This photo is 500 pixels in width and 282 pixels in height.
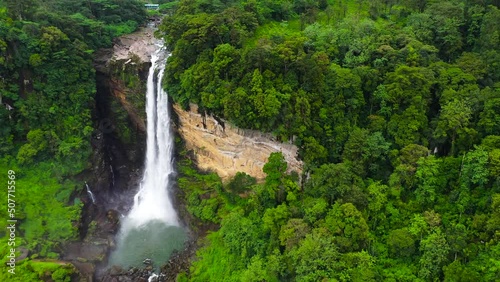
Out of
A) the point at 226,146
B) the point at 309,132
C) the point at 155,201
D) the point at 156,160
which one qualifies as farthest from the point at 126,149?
the point at 309,132

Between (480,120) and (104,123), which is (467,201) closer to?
(480,120)

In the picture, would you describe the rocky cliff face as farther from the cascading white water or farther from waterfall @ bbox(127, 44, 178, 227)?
the cascading white water

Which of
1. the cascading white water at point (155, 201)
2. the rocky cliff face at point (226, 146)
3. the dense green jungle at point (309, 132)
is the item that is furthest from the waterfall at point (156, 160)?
the dense green jungle at point (309, 132)

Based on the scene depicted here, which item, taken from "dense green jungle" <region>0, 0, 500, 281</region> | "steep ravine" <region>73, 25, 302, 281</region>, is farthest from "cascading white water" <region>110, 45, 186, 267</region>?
"dense green jungle" <region>0, 0, 500, 281</region>

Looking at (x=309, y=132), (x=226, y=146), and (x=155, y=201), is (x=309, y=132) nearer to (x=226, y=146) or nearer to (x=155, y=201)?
(x=226, y=146)

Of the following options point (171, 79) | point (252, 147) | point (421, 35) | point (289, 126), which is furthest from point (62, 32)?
point (421, 35)
